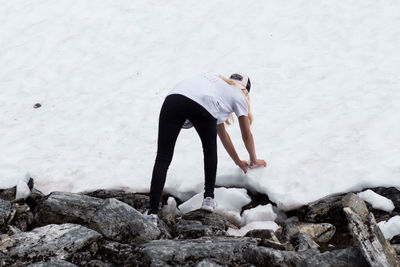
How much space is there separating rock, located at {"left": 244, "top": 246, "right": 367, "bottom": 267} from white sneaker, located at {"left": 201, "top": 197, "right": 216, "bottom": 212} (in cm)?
169

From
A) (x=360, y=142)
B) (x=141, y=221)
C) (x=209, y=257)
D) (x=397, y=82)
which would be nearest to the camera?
(x=209, y=257)

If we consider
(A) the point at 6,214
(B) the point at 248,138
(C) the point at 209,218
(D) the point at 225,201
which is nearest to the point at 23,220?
(A) the point at 6,214

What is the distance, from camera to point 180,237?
18.7 ft

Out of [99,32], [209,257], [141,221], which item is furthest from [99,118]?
[209,257]

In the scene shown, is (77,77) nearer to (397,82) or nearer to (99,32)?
(99,32)

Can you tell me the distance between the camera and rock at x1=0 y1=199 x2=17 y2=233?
225 inches

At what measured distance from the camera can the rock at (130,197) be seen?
700cm

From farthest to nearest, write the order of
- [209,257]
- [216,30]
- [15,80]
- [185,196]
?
[216,30], [15,80], [185,196], [209,257]

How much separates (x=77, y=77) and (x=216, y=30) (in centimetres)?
390

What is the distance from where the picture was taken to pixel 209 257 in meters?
4.80

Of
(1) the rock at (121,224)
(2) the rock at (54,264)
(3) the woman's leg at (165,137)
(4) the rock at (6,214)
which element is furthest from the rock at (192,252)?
(4) the rock at (6,214)

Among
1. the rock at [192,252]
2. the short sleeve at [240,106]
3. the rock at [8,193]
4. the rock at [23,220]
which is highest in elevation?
the short sleeve at [240,106]

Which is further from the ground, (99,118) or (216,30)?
(216,30)

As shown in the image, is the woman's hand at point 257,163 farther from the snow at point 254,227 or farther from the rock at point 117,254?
the rock at point 117,254
